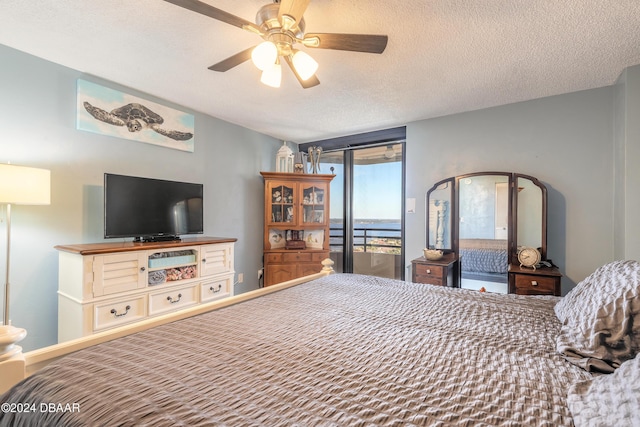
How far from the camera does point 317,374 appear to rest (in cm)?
82

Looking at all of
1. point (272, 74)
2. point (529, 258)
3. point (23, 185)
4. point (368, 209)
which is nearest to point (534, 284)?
point (529, 258)

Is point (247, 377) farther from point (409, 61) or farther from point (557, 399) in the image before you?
point (409, 61)

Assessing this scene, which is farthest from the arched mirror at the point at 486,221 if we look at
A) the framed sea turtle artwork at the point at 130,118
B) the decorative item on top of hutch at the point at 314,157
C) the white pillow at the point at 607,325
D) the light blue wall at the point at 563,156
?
the framed sea turtle artwork at the point at 130,118

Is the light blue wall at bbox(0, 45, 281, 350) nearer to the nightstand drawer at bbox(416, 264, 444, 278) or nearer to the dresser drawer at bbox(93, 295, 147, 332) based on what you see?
the dresser drawer at bbox(93, 295, 147, 332)

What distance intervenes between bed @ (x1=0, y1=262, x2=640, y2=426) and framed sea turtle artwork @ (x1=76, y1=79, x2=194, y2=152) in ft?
7.10

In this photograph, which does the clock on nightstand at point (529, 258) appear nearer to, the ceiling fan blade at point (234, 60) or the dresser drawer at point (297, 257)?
the dresser drawer at point (297, 257)

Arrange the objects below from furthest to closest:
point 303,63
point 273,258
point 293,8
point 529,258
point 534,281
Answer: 1. point 273,258
2. point 529,258
3. point 534,281
4. point 303,63
5. point 293,8

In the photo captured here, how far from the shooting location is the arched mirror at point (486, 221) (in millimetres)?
2752

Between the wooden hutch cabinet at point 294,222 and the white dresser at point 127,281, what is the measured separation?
1069 mm

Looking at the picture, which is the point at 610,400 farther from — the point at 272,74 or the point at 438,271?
Answer: the point at 438,271

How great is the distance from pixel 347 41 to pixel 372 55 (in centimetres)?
67

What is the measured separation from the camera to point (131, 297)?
2.21 metres

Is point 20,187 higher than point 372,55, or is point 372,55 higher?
point 372,55

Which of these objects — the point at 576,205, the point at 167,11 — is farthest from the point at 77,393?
the point at 576,205
